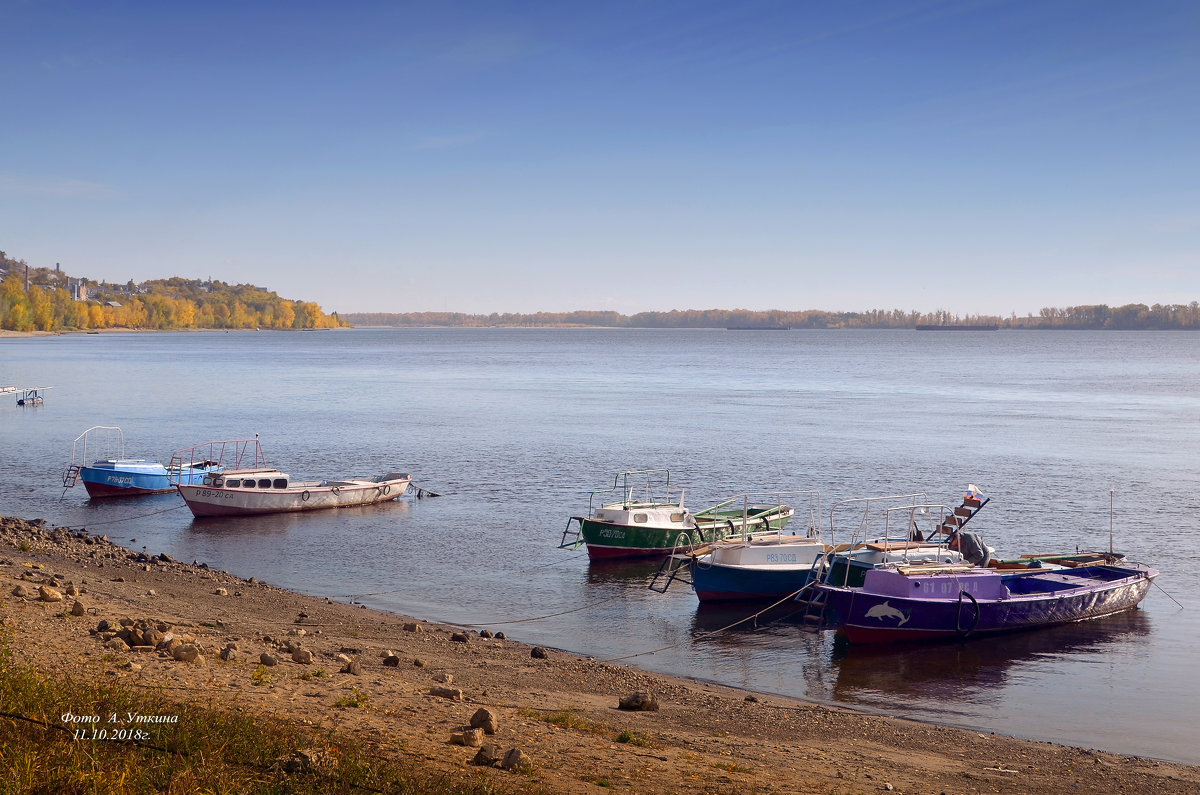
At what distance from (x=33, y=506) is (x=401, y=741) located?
36.3 meters

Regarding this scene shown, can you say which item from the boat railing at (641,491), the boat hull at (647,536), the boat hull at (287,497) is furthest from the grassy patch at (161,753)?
the boat hull at (287,497)

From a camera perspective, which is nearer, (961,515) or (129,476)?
(961,515)

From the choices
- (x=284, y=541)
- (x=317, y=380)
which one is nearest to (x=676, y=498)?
Result: (x=284, y=541)

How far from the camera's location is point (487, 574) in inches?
1259

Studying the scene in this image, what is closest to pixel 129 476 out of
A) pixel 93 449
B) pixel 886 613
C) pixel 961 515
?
pixel 93 449

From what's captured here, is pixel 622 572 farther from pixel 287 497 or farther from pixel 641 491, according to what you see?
pixel 287 497

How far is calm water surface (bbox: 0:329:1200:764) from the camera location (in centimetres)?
2288

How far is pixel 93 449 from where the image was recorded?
59906mm

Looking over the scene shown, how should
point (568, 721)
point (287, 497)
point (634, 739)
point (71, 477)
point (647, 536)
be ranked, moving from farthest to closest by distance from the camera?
point (71, 477) < point (287, 497) < point (647, 536) < point (568, 721) < point (634, 739)

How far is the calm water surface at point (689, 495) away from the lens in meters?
22.9

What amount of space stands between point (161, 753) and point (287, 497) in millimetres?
34259

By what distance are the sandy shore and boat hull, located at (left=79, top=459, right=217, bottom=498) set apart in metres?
23.5

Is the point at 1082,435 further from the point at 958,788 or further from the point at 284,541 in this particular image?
the point at 958,788

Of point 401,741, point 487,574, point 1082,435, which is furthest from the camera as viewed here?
point 1082,435
